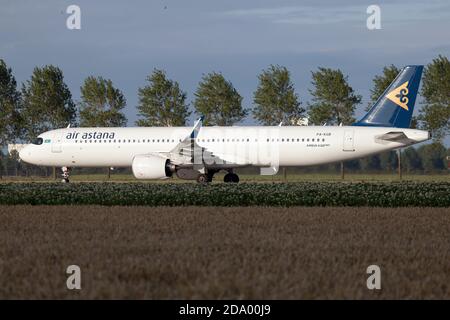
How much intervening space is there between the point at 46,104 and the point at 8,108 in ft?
12.1

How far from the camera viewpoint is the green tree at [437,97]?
6350cm

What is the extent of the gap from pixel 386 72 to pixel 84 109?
29.9 meters

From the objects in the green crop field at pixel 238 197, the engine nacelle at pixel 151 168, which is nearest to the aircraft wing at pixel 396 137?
the green crop field at pixel 238 197

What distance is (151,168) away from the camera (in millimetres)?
38531

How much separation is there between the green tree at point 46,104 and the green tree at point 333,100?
80.4ft

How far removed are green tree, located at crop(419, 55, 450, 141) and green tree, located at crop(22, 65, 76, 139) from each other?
3430cm

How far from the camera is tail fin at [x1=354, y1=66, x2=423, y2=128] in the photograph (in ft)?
129

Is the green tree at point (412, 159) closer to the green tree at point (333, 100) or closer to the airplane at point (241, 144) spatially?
the green tree at point (333, 100)

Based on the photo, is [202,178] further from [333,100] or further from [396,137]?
[333,100]

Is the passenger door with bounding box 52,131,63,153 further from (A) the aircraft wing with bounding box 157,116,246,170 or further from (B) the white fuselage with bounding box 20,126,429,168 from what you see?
(A) the aircraft wing with bounding box 157,116,246,170
